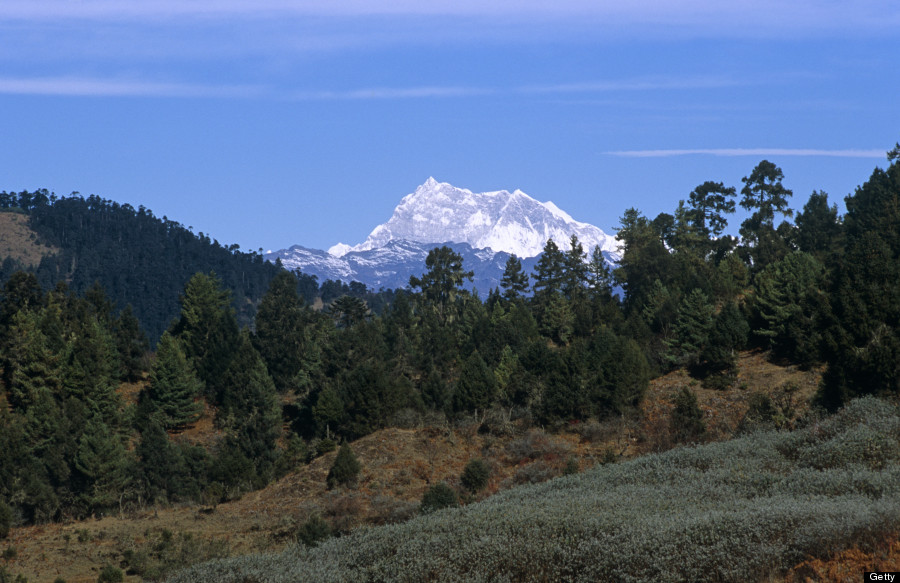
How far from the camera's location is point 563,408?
5681cm

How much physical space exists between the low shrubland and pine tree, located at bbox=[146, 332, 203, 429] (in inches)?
2578

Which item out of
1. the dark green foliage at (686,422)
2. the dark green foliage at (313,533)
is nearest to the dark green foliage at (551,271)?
the dark green foliage at (686,422)

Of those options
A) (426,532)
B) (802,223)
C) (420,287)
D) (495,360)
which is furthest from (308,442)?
(802,223)

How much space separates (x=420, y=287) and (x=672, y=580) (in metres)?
103

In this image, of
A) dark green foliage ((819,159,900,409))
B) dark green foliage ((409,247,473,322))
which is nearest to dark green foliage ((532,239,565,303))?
dark green foliage ((409,247,473,322))

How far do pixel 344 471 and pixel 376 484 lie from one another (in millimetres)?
2110

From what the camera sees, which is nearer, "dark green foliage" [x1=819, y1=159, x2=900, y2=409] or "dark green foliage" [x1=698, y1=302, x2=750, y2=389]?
"dark green foliage" [x1=819, y1=159, x2=900, y2=409]

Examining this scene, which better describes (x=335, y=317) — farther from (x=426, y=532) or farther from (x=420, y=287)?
(x=426, y=532)

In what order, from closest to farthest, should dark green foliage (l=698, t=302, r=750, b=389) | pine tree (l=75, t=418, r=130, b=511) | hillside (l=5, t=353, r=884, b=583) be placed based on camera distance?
hillside (l=5, t=353, r=884, b=583) → pine tree (l=75, t=418, r=130, b=511) → dark green foliage (l=698, t=302, r=750, b=389)

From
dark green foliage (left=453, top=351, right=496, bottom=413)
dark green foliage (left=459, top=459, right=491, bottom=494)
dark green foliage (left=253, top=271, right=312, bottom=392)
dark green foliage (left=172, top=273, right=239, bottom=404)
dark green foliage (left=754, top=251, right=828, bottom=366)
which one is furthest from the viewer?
dark green foliage (left=253, top=271, right=312, bottom=392)

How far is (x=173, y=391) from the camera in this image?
276 ft

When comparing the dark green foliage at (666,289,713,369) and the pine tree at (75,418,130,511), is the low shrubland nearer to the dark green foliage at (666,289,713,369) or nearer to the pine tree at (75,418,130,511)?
the pine tree at (75,418,130,511)

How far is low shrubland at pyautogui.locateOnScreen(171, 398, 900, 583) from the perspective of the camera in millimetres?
14469

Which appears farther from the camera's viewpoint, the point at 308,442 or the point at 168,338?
the point at 168,338
